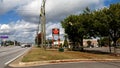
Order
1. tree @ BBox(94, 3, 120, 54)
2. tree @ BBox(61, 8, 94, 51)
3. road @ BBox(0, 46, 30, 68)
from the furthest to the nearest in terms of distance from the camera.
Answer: tree @ BBox(61, 8, 94, 51) < tree @ BBox(94, 3, 120, 54) < road @ BBox(0, 46, 30, 68)

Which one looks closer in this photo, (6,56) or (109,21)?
(6,56)

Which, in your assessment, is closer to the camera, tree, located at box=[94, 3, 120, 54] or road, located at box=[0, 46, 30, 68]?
road, located at box=[0, 46, 30, 68]

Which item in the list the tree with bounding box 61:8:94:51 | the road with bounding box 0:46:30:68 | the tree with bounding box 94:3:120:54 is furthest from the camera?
the tree with bounding box 61:8:94:51

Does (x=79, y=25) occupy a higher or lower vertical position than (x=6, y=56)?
higher

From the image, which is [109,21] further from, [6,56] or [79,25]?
[6,56]

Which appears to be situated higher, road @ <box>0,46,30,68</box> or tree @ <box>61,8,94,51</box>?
tree @ <box>61,8,94,51</box>

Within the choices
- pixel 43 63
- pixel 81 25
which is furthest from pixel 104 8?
pixel 43 63

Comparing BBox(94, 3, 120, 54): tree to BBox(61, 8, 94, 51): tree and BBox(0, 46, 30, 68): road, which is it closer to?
BBox(61, 8, 94, 51): tree

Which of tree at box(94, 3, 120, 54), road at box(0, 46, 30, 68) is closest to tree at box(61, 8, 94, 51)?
tree at box(94, 3, 120, 54)

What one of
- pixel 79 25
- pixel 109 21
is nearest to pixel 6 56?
pixel 109 21

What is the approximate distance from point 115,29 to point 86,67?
20157mm

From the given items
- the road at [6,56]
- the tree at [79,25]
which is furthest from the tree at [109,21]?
the road at [6,56]

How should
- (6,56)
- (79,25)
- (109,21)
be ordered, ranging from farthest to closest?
(79,25) → (109,21) → (6,56)

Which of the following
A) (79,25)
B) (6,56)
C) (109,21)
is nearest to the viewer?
(6,56)
